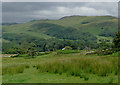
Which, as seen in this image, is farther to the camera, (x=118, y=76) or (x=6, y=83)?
(x=118, y=76)

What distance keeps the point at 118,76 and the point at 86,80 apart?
182 centimetres

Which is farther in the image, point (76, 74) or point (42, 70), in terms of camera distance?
point (42, 70)

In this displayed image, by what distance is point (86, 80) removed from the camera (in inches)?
282

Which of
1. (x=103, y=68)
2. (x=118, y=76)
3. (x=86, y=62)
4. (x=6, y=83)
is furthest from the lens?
(x=86, y=62)

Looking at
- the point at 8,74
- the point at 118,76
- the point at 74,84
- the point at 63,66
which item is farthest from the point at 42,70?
the point at 118,76

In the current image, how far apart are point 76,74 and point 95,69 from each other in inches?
45.8

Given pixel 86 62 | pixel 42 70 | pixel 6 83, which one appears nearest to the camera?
pixel 6 83

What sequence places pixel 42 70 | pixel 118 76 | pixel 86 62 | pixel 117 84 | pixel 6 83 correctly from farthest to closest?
pixel 86 62
pixel 42 70
pixel 118 76
pixel 6 83
pixel 117 84

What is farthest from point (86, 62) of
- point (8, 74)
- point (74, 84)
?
point (8, 74)

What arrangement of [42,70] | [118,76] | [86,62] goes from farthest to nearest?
1. [86,62]
2. [42,70]
3. [118,76]

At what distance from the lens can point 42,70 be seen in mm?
9391

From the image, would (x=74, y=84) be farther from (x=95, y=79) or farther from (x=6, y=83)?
(x=6, y=83)

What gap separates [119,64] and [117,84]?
10.5 feet

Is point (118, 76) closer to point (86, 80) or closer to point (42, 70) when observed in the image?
point (86, 80)
